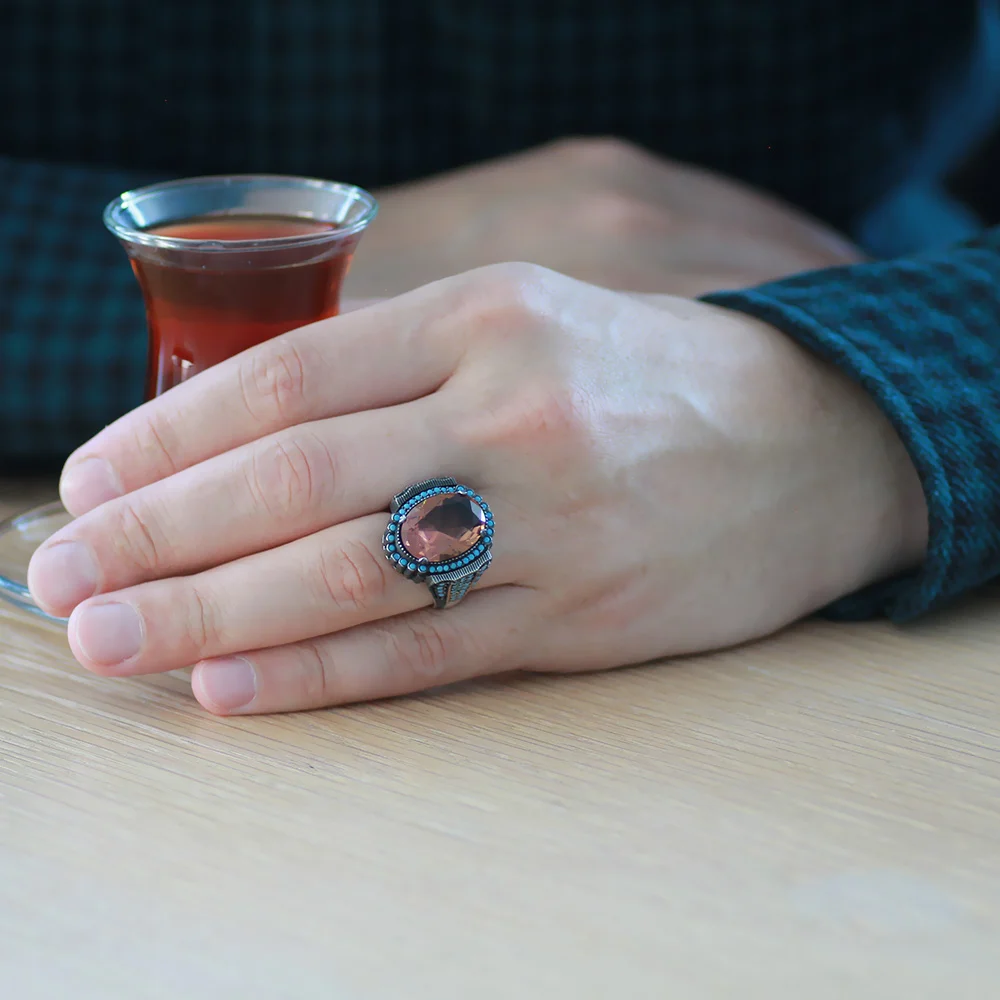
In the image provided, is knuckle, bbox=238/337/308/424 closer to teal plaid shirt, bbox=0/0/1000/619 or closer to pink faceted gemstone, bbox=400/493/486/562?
pink faceted gemstone, bbox=400/493/486/562

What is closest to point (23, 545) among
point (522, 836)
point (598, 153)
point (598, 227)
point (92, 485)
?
point (92, 485)

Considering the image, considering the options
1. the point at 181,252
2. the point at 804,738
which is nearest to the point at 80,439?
the point at 181,252

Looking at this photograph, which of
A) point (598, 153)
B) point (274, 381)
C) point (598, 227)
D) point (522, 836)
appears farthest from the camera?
point (598, 153)

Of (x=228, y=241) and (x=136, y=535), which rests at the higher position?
(x=228, y=241)

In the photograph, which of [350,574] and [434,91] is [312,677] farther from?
[434,91]

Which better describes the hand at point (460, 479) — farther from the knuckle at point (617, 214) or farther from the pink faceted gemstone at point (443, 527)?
the knuckle at point (617, 214)

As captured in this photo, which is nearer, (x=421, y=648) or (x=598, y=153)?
(x=421, y=648)

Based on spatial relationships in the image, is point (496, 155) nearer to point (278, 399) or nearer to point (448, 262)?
point (448, 262)

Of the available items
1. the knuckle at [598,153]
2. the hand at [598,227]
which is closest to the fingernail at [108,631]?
the hand at [598,227]
